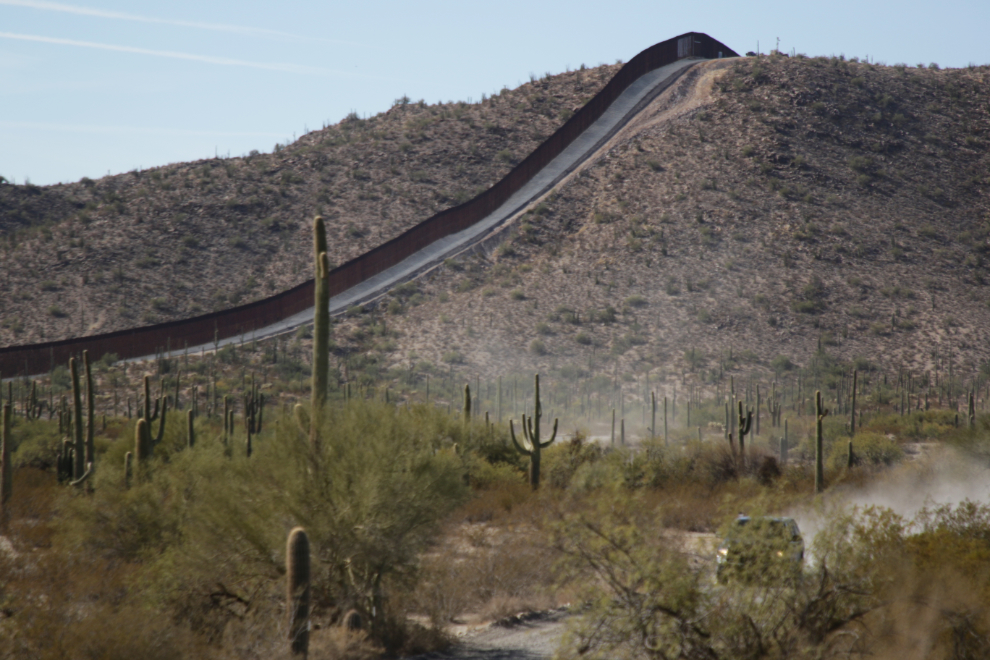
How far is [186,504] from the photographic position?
1274cm

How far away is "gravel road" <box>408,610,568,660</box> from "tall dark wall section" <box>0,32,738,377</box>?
1262 inches

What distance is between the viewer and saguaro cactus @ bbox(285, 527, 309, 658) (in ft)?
28.9

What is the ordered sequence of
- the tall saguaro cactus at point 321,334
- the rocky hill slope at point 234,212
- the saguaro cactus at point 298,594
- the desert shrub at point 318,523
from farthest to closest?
the rocky hill slope at point 234,212 < the tall saguaro cactus at point 321,334 < the desert shrub at point 318,523 < the saguaro cactus at point 298,594

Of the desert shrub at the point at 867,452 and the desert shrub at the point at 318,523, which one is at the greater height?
the desert shrub at the point at 318,523

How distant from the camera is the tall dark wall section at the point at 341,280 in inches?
1523

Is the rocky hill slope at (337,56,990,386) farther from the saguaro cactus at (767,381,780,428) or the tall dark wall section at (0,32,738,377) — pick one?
the tall dark wall section at (0,32,738,377)

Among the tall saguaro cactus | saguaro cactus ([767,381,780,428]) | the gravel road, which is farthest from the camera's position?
saguaro cactus ([767,381,780,428])

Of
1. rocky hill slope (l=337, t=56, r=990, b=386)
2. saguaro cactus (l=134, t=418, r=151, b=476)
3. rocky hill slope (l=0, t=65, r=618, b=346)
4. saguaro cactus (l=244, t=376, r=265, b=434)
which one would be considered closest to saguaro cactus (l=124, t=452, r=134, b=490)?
saguaro cactus (l=134, t=418, r=151, b=476)

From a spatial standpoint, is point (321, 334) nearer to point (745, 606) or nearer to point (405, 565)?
point (405, 565)

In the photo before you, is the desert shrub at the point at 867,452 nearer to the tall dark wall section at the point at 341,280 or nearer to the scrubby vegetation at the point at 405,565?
the scrubby vegetation at the point at 405,565

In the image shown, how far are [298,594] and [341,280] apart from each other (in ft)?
136

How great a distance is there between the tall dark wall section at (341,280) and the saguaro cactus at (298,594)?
33240 mm

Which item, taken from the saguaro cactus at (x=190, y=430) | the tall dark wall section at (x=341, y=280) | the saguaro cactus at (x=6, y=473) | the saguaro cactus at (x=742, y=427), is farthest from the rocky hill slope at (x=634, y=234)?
the saguaro cactus at (x=6, y=473)

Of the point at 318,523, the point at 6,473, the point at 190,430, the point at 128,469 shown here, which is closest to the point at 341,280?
the point at 190,430
